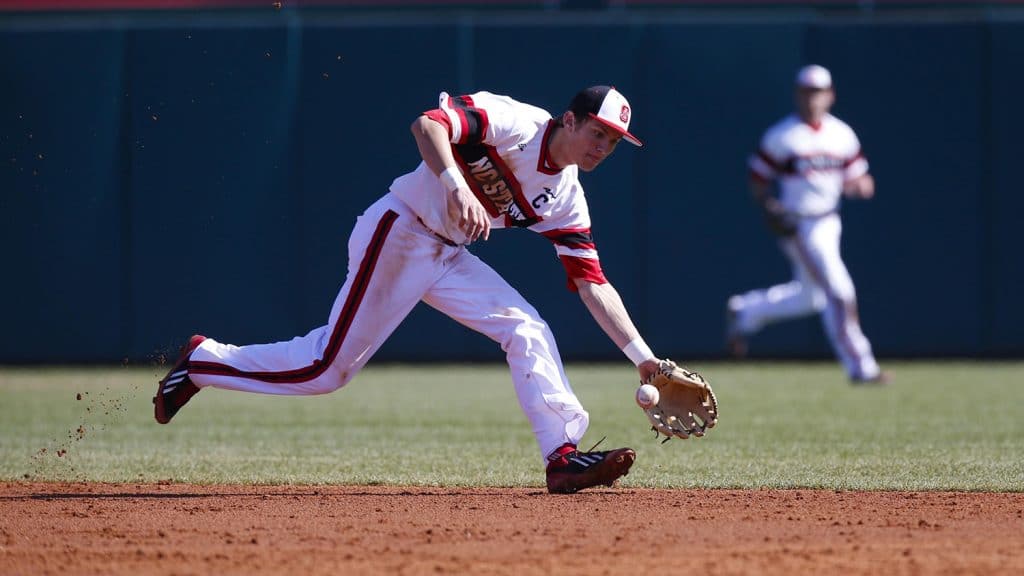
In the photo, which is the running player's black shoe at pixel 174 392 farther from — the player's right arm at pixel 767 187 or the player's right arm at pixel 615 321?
the player's right arm at pixel 767 187

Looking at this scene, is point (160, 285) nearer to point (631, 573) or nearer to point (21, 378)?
point (21, 378)

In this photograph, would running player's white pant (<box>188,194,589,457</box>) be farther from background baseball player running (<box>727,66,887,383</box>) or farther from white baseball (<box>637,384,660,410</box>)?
background baseball player running (<box>727,66,887,383</box>)

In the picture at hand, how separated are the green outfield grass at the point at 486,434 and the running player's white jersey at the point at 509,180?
1244 mm

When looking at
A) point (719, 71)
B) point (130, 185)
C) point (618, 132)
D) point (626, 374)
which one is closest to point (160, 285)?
point (130, 185)

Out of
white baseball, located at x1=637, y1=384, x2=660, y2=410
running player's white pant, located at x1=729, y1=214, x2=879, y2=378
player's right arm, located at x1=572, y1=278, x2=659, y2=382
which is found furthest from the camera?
running player's white pant, located at x1=729, y1=214, x2=879, y2=378

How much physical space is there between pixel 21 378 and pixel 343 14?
478 cm

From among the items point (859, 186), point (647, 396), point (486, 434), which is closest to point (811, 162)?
point (859, 186)

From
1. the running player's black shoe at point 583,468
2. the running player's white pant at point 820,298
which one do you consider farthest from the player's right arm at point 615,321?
the running player's white pant at point 820,298

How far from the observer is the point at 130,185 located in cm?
1430

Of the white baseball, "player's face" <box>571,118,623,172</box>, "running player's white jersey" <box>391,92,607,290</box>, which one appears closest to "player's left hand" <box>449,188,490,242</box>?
"running player's white jersey" <box>391,92,607,290</box>

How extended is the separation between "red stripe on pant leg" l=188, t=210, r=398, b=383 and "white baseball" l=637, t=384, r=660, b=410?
49.1 inches

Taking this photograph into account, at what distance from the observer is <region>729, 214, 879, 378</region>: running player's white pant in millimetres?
12508

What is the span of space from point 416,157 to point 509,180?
8480 mm

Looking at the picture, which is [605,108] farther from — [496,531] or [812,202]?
[812,202]
